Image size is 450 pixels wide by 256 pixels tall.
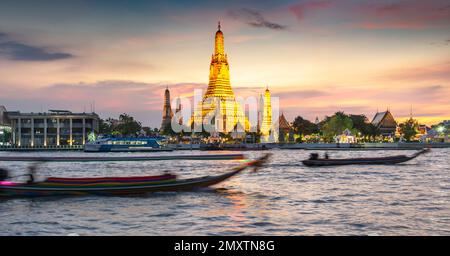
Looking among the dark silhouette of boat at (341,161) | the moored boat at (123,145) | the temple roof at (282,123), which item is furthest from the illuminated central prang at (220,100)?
the dark silhouette of boat at (341,161)

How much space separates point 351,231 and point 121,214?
389 inches

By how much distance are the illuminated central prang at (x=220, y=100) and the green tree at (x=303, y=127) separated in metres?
22.8

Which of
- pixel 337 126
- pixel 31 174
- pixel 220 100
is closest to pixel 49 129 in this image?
pixel 220 100

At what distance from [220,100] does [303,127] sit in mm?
33615

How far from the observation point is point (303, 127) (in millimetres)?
165500

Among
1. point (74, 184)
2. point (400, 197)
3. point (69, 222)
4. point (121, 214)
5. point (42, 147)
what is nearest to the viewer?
point (69, 222)

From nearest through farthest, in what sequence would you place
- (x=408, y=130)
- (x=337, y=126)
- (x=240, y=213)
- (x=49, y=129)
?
(x=240, y=213)
(x=337, y=126)
(x=49, y=129)
(x=408, y=130)

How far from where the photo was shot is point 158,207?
21828 mm

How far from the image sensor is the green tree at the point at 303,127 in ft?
542

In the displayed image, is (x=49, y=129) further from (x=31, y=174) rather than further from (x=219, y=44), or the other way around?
(x=31, y=174)

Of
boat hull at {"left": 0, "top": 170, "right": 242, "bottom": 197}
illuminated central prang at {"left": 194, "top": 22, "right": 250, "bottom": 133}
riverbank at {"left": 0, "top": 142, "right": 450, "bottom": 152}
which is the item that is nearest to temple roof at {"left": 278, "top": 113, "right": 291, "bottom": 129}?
illuminated central prang at {"left": 194, "top": 22, "right": 250, "bottom": 133}

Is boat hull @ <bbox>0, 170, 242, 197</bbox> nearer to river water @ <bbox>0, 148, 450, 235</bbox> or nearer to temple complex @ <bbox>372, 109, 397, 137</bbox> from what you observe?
river water @ <bbox>0, 148, 450, 235</bbox>
